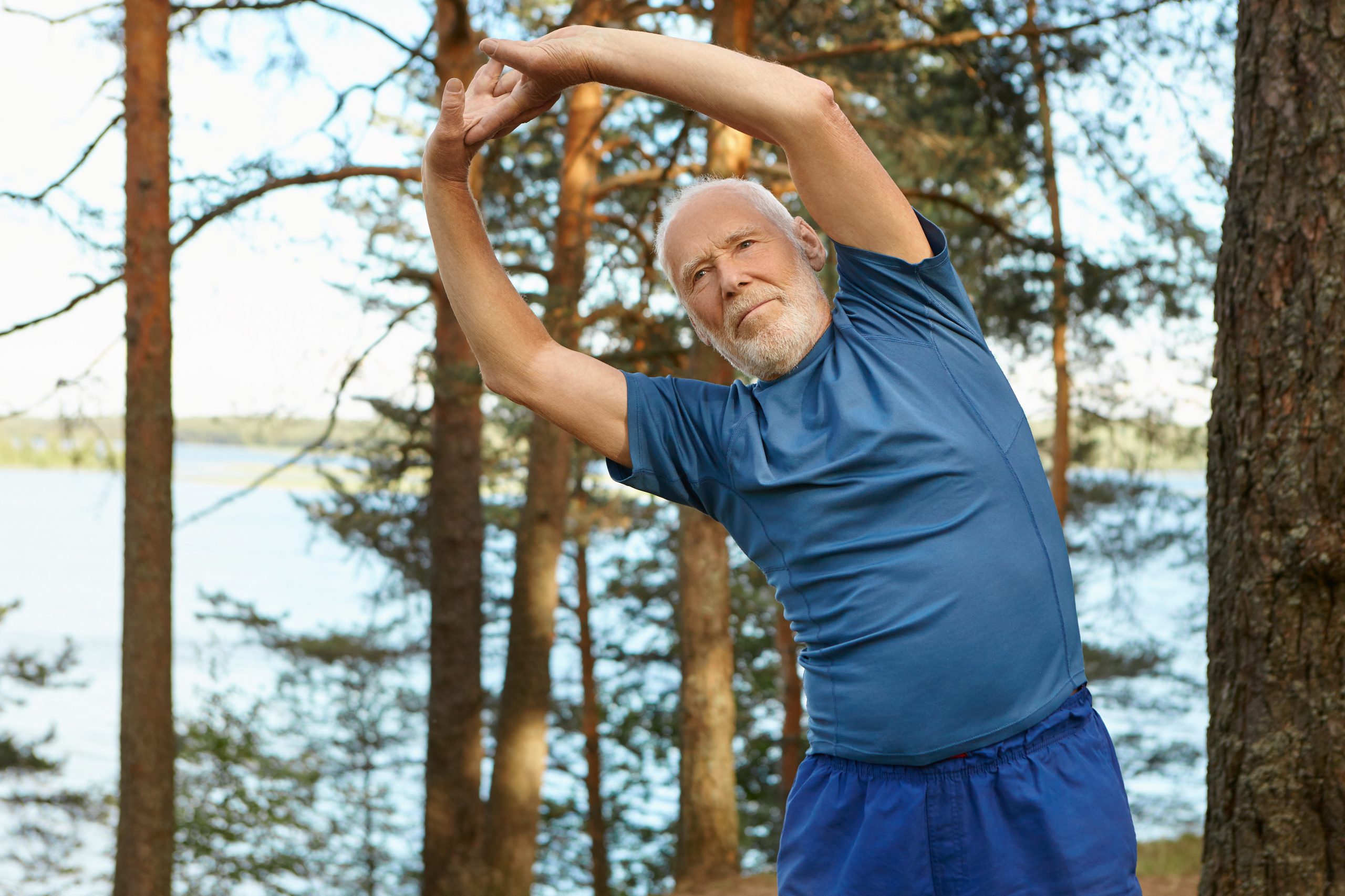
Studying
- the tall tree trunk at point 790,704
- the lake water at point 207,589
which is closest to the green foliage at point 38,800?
the lake water at point 207,589

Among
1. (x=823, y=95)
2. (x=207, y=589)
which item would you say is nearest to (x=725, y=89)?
(x=823, y=95)

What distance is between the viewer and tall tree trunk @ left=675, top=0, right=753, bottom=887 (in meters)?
7.35

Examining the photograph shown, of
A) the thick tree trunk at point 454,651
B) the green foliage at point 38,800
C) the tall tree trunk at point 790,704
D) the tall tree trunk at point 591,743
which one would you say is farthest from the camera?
the tall tree trunk at point 591,743

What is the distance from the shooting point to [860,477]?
59.6 inches

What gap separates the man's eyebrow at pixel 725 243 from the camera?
1729 millimetres

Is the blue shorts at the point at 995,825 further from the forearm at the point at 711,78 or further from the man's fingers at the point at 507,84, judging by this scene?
the man's fingers at the point at 507,84

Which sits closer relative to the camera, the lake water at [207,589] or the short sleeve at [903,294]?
the short sleeve at [903,294]

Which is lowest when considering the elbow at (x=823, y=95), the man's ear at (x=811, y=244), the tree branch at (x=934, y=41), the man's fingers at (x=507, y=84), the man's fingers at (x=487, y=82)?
the man's ear at (x=811, y=244)

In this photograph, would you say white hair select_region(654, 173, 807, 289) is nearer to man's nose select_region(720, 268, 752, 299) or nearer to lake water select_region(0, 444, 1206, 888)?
man's nose select_region(720, 268, 752, 299)

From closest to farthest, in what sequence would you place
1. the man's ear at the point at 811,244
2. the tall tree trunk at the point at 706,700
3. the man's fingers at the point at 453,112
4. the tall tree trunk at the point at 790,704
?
1. the man's fingers at the point at 453,112
2. the man's ear at the point at 811,244
3. the tall tree trunk at the point at 706,700
4. the tall tree trunk at the point at 790,704

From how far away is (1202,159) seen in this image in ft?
19.9

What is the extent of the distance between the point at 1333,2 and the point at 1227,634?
1.57 m

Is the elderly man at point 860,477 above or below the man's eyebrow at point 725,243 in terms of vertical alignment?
below

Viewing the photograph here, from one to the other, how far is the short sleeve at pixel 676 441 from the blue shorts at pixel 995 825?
0.47m
